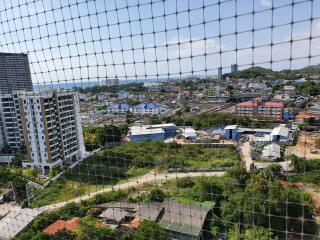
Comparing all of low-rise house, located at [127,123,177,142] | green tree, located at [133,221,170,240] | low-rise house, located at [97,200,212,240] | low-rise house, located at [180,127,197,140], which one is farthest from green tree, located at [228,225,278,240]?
low-rise house, located at [180,127,197,140]

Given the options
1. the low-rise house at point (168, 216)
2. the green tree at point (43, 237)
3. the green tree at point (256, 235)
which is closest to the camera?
the green tree at point (256, 235)

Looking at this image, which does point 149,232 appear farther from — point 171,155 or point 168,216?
point 171,155

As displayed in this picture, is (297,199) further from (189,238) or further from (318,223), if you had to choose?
(189,238)

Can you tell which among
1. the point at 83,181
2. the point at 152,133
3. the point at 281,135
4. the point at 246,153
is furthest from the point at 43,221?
the point at 281,135

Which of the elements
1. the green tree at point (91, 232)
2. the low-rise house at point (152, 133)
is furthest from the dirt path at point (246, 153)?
the green tree at point (91, 232)

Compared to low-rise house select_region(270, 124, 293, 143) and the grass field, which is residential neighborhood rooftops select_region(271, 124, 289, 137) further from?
the grass field

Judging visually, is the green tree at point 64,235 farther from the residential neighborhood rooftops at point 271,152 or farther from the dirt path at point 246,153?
the residential neighborhood rooftops at point 271,152

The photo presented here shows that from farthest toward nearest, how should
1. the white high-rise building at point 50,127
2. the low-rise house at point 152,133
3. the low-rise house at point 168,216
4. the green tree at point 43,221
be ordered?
the low-rise house at point 152,133
the white high-rise building at point 50,127
the green tree at point 43,221
the low-rise house at point 168,216
